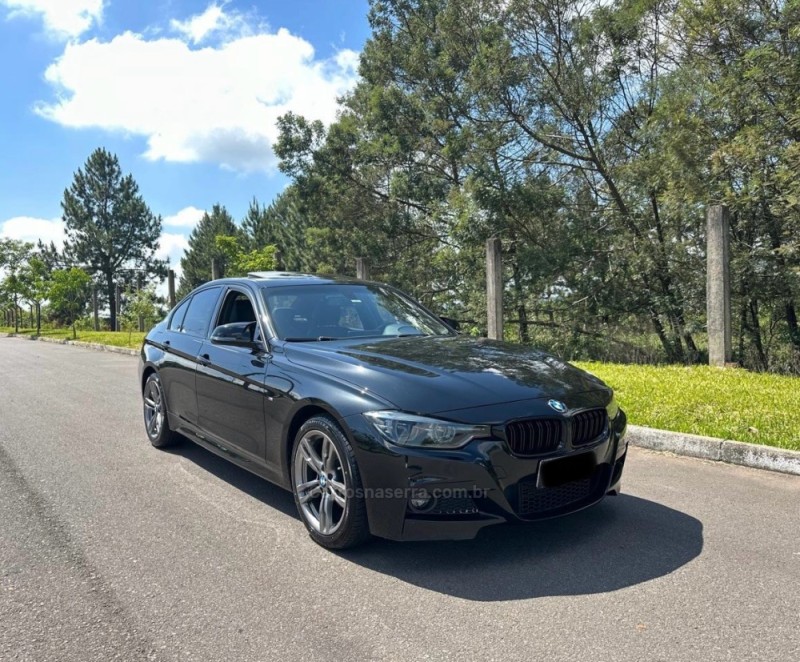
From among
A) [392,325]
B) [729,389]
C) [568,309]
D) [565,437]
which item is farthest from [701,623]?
[568,309]

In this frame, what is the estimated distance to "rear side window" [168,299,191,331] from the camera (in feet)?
19.5

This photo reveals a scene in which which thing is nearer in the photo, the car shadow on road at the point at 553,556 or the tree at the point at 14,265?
the car shadow on road at the point at 553,556

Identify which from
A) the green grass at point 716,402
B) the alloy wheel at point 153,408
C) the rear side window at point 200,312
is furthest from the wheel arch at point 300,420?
the green grass at point 716,402

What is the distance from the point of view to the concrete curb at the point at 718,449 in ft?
15.9

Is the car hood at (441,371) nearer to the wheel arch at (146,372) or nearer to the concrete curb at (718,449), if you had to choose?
the concrete curb at (718,449)

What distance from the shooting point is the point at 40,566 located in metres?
3.40

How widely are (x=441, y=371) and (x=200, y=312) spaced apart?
285 centimetres

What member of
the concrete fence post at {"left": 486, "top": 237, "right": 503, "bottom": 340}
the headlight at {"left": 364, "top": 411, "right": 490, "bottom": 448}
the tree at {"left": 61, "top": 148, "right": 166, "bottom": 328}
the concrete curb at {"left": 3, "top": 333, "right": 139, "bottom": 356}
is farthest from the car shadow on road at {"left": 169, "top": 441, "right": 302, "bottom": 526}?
the tree at {"left": 61, "top": 148, "right": 166, "bottom": 328}

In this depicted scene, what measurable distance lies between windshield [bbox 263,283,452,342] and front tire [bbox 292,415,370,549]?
2.93ft

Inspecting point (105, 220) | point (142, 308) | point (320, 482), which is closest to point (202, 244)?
point (105, 220)

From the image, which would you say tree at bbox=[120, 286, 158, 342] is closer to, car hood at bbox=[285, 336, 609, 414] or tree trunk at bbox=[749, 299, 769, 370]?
tree trunk at bbox=[749, 299, 769, 370]

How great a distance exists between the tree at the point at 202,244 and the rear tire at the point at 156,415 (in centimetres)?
5613

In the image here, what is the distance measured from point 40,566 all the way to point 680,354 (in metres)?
13.0

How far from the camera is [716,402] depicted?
6461 mm
